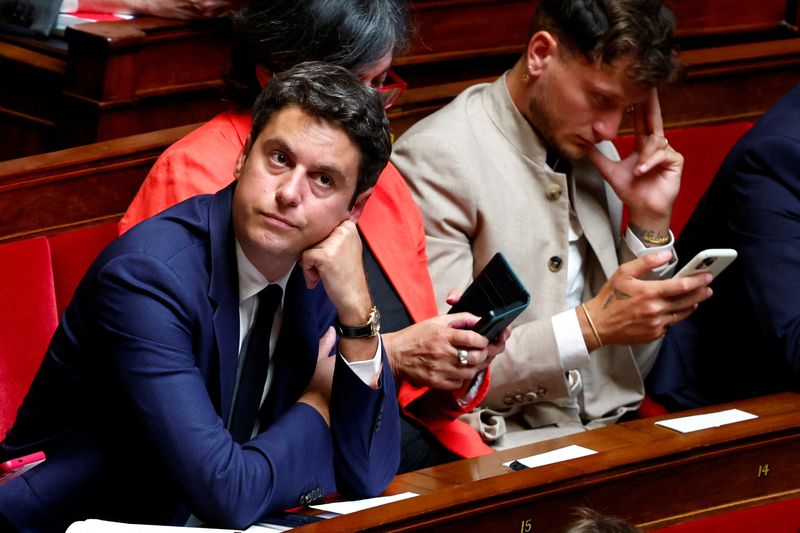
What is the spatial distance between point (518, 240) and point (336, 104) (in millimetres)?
690

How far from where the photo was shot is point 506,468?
5.25 feet

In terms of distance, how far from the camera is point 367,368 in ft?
4.96

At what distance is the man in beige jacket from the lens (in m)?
2.01

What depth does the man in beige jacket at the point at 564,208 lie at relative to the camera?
2.01 m

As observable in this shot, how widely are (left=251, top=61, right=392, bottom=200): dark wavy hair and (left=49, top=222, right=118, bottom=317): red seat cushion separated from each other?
0.52 m

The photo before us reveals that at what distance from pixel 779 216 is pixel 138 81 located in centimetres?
127

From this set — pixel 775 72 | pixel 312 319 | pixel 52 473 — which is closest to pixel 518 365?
pixel 312 319

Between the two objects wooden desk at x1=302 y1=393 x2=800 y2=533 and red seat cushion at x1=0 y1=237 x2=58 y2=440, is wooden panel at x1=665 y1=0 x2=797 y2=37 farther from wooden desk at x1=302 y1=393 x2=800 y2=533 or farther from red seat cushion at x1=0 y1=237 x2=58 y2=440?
red seat cushion at x1=0 y1=237 x2=58 y2=440

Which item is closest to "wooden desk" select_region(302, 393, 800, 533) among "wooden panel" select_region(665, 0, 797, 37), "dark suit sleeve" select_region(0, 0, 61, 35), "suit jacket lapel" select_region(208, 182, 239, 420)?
"suit jacket lapel" select_region(208, 182, 239, 420)

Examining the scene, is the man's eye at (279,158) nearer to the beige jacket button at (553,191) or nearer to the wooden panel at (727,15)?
the beige jacket button at (553,191)

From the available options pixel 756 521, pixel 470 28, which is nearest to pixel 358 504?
pixel 756 521

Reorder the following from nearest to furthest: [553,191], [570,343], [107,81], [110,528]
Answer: [110,528] → [570,343] → [553,191] → [107,81]

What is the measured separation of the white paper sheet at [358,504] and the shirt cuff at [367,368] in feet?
0.45

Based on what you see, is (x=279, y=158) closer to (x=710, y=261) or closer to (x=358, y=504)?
(x=358, y=504)
